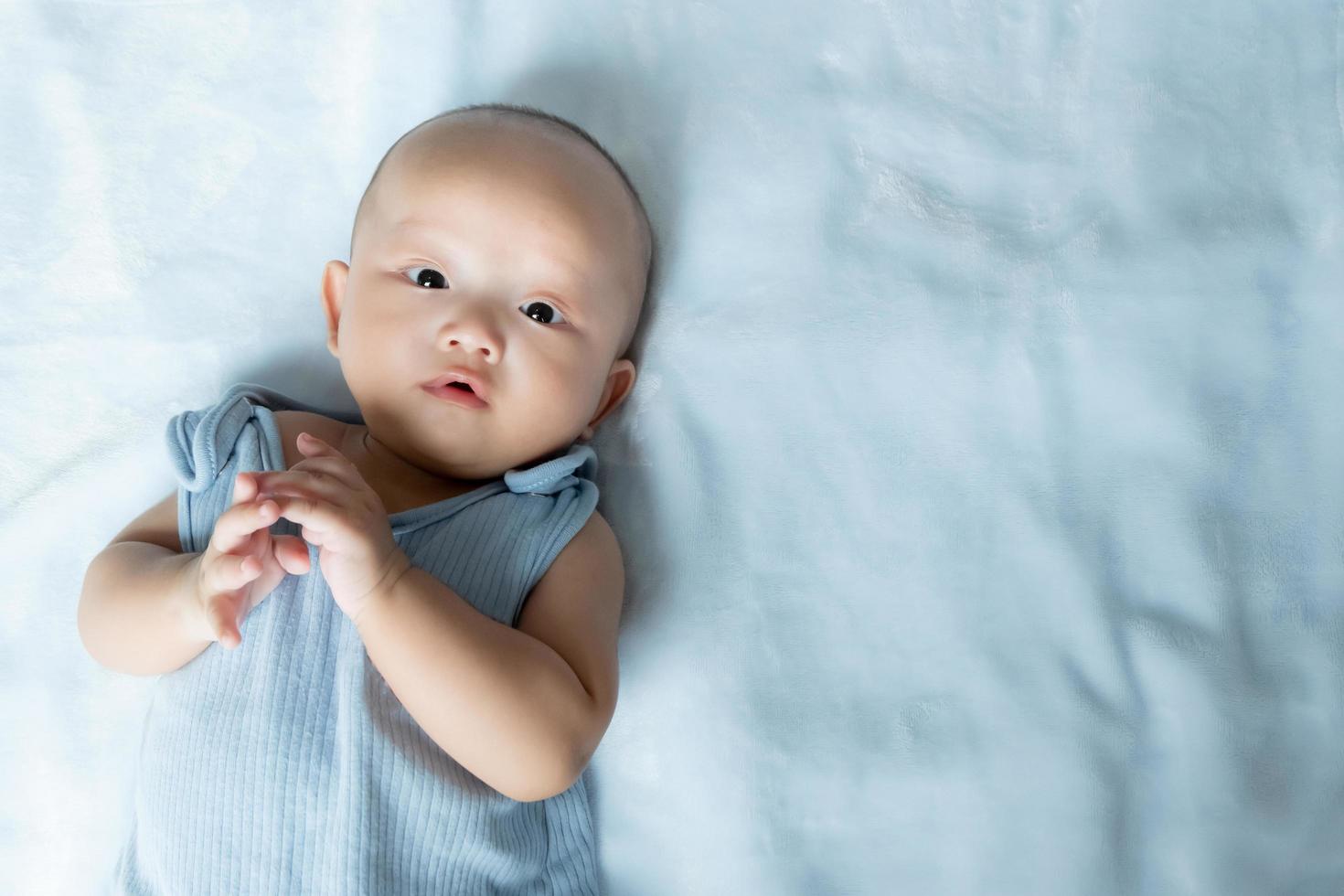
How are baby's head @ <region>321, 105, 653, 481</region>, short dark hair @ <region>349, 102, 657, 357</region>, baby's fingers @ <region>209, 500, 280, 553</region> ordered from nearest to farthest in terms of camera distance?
baby's fingers @ <region>209, 500, 280, 553</region>
baby's head @ <region>321, 105, 653, 481</region>
short dark hair @ <region>349, 102, 657, 357</region>

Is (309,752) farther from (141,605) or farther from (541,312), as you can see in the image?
(541,312)

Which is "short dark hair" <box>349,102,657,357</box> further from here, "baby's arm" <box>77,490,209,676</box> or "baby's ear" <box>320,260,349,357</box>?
"baby's arm" <box>77,490,209,676</box>

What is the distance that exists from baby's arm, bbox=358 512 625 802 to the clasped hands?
0.07ft

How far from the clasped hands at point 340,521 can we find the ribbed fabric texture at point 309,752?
0.49 ft

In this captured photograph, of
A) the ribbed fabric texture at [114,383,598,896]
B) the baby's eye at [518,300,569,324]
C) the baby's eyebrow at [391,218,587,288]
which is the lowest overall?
the ribbed fabric texture at [114,383,598,896]

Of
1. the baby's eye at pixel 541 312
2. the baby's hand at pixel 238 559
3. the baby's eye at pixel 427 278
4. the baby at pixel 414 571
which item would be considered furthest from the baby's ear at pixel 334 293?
the baby's hand at pixel 238 559

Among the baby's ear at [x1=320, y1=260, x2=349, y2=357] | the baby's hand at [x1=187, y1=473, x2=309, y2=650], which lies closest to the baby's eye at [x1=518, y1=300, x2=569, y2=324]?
the baby's ear at [x1=320, y1=260, x2=349, y2=357]

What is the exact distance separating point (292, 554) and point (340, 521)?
2.7 inches

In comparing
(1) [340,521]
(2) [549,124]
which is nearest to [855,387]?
(2) [549,124]

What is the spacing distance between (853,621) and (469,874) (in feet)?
1.75

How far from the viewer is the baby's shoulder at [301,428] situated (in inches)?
55.2

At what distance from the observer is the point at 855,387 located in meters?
1.46

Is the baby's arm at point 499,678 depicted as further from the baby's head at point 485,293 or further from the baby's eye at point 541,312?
the baby's eye at point 541,312

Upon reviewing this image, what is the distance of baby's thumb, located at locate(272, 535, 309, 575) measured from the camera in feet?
3.67
